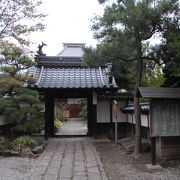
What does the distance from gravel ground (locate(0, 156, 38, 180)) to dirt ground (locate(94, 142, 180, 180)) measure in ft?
6.81

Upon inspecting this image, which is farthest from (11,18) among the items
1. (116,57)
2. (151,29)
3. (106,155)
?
(106,155)

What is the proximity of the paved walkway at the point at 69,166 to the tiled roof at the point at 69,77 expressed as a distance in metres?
3.63

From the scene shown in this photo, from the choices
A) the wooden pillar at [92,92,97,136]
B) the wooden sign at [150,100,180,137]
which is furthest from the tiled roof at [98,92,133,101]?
the wooden sign at [150,100,180,137]

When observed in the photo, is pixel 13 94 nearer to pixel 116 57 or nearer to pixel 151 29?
pixel 116 57

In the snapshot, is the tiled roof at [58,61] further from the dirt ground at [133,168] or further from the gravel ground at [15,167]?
the gravel ground at [15,167]

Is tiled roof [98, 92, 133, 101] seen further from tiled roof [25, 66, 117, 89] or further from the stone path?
the stone path

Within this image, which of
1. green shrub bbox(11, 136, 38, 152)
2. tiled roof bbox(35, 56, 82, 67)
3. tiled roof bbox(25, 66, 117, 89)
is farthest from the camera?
tiled roof bbox(35, 56, 82, 67)

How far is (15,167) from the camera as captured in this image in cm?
641

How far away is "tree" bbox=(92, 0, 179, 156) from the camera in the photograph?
6.62 m

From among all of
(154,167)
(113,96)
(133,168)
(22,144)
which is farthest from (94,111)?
(154,167)

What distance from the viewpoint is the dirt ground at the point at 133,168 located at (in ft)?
18.2

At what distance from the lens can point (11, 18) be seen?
26.5 ft

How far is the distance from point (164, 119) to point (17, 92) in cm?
586

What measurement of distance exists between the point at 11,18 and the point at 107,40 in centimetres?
340
